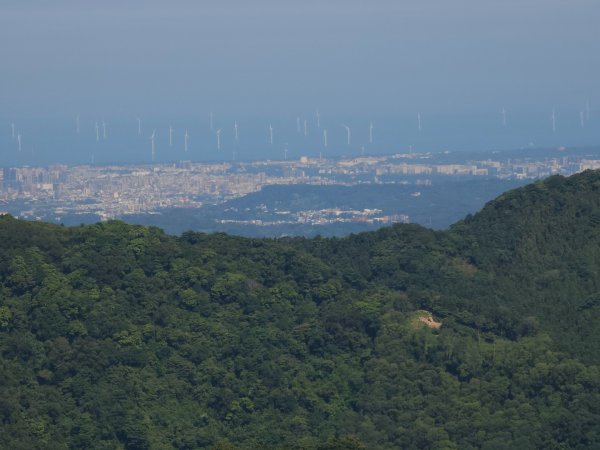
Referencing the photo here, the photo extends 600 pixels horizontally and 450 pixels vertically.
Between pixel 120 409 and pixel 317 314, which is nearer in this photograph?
pixel 120 409

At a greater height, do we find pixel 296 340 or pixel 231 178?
pixel 231 178

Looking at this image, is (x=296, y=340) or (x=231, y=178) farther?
(x=231, y=178)

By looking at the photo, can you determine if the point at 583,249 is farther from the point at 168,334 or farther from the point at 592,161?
the point at 592,161

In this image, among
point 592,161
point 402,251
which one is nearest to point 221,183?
point 592,161

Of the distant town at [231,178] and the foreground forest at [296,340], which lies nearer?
the foreground forest at [296,340]
